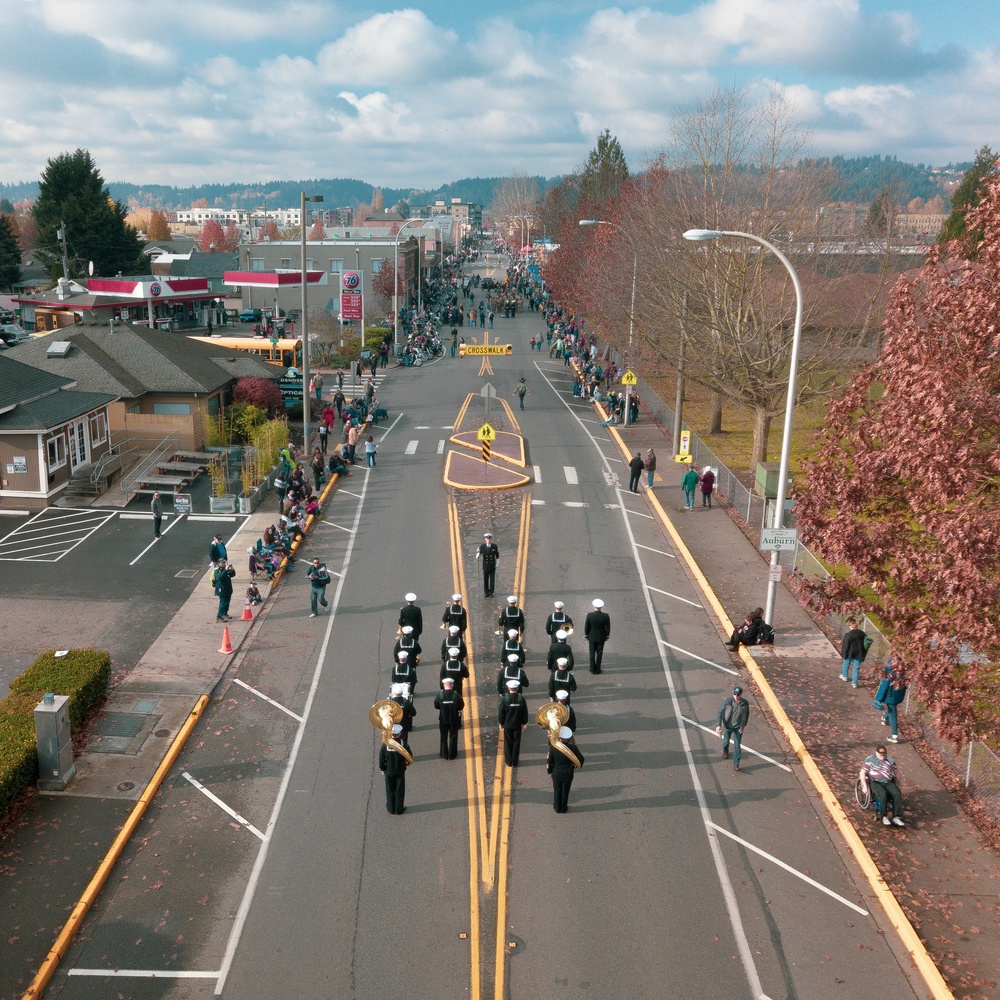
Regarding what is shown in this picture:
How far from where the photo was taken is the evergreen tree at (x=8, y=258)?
80.9 metres

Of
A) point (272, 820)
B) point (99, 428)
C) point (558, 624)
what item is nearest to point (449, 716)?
point (272, 820)

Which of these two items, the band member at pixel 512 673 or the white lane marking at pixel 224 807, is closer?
the white lane marking at pixel 224 807

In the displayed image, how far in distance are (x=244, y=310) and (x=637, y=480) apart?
179 ft

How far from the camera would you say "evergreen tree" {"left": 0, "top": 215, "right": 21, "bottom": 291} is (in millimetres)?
80938

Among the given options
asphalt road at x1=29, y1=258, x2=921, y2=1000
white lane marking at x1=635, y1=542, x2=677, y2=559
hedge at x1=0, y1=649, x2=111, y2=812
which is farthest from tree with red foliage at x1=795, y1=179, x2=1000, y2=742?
hedge at x1=0, y1=649, x2=111, y2=812

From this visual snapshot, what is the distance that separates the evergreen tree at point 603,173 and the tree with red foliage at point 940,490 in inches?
2505

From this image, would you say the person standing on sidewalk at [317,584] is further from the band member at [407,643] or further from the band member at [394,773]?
the band member at [394,773]

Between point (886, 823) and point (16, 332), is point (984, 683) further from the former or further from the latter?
point (16, 332)

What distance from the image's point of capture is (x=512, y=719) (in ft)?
47.5

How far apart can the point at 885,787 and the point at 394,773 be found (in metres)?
6.93

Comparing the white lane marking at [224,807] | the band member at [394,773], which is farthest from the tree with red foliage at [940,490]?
the white lane marking at [224,807]

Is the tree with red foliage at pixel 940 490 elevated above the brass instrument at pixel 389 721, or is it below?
above

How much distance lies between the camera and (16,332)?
206 ft

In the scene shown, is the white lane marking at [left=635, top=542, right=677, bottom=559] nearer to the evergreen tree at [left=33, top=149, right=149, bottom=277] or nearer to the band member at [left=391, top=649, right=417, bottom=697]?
the band member at [left=391, top=649, right=417, bottom=697]
